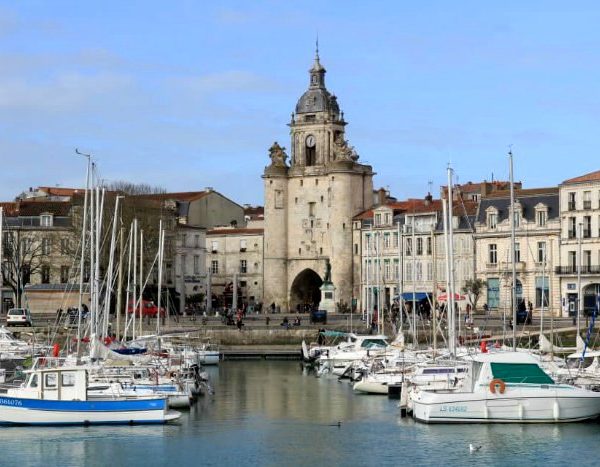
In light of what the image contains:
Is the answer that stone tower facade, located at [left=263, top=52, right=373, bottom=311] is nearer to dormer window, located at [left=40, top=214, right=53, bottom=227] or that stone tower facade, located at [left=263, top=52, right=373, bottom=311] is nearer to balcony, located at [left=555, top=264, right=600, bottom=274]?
dormer window, located at [left=40, top=214, right=53, bottom=227]

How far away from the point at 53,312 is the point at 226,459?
5354cm

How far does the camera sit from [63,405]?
4438 centimetres

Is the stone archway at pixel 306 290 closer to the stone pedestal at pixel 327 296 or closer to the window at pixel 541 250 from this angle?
the stone pedestal at pixel 327 296

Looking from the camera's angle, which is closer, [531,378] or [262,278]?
[531,378]

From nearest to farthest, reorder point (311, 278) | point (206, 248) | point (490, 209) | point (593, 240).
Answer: point (593, 240)
point (490, 209)
point (311, 278)
point (206, 248)

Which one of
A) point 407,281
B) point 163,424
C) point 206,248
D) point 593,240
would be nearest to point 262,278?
point 206,248

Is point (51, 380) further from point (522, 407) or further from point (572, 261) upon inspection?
point (572, 261)

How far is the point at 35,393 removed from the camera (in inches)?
1756

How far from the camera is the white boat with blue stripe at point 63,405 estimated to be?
44.4 m

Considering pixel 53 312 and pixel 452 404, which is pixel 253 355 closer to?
pixel 53 312

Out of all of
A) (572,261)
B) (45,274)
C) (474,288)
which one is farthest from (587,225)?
(45,274)

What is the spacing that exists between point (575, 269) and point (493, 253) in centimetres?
675

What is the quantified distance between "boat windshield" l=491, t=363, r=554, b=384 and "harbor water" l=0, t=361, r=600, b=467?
4.42ft

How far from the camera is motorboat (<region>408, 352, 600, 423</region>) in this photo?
44.0 m
